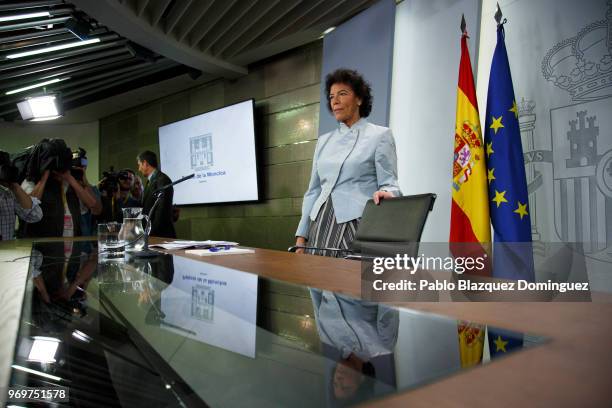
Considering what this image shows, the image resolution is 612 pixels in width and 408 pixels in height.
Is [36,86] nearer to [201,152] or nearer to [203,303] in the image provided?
[201,152]

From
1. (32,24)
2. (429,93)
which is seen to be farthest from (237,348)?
(32,24)

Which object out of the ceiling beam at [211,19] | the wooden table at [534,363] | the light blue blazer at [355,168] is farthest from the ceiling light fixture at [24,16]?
the wooden table at [534,363]

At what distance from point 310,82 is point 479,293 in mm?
4035

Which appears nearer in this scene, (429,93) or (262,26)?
(429,93)

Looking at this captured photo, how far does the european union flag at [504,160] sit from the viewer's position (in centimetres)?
248

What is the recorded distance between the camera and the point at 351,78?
2.45m

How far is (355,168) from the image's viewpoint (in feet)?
7.64

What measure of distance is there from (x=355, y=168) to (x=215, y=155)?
10.6 feet

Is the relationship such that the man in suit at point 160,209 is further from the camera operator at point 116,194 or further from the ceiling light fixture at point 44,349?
the ceiling light fixture at point 44,349

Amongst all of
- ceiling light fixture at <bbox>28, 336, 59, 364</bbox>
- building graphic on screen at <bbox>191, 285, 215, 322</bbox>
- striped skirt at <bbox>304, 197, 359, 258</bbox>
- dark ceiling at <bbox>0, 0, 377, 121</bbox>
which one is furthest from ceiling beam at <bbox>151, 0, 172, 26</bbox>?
ceiling light fixture at <bbox>28, 336, 59, 364</bbox>

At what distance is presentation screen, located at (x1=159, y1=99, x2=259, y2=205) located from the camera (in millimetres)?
4867

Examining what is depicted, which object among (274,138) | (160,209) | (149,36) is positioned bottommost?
(160,209)

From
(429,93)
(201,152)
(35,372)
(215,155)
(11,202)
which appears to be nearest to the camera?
(35,372)

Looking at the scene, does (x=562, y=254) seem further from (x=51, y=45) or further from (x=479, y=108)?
(x=51, y=45)
